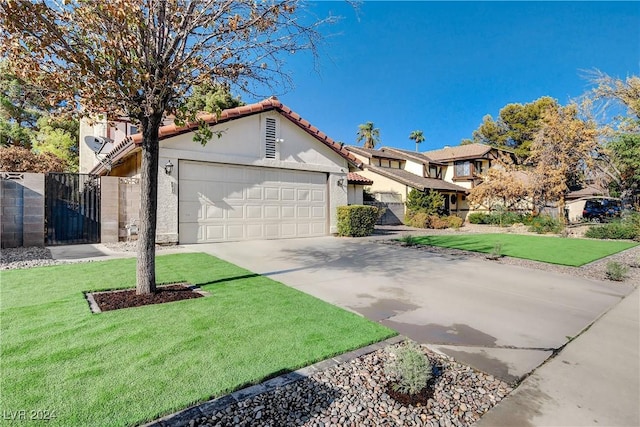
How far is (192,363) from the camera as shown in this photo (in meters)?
2.91

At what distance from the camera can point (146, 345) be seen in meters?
3.24

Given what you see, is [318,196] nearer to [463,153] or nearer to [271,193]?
[271,193]

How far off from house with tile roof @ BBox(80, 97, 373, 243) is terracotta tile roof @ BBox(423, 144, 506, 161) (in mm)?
19128

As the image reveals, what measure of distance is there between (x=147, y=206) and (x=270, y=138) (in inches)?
312

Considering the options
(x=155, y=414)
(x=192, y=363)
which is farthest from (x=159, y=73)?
(x=155, y=414)

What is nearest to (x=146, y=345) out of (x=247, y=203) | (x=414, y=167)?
Answer: (x=247, y=203)

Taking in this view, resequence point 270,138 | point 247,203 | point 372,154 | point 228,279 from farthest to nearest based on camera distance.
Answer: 1. point 372,154
2. point 270,138
3. point 247,203
4. point 228,279

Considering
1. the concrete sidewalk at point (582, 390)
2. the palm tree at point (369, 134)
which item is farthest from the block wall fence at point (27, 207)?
the palm tree at point (369, 134)

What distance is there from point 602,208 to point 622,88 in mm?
14087

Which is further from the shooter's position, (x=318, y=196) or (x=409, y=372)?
(x=318, y=196)

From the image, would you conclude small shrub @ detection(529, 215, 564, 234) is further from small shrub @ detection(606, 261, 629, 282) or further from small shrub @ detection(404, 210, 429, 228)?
small shrub @ detection(606, 261, 629, 282)

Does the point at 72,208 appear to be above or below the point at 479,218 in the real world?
above

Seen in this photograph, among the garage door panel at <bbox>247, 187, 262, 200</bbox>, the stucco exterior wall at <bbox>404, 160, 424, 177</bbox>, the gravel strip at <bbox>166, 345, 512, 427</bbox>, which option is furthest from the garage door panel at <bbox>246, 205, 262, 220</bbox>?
the stucco exterior wall at <bbox>404, 160, 424, 177</bbox>

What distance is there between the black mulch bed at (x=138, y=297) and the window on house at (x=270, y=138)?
7.67 m
